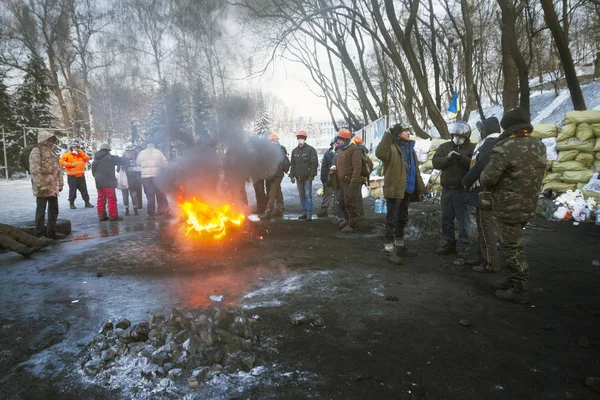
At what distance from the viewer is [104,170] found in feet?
29.7

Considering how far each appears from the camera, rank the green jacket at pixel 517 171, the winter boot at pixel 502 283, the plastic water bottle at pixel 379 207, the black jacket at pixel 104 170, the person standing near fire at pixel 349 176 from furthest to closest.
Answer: the plastic water bottle at pixel 379 207, the black jacket at pixel 104 170, the person standing near fire at pixel 349 176, the winter boot at pixel 502 283, the green jacket at pixel 517 171

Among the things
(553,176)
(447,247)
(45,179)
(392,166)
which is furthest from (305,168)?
(553,176)

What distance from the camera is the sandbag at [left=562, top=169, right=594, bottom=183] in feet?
28.5

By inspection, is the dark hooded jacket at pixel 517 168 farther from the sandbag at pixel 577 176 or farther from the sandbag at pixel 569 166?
the sandbag at pixel 569 166

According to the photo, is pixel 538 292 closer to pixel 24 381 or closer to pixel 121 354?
pixel 121 354

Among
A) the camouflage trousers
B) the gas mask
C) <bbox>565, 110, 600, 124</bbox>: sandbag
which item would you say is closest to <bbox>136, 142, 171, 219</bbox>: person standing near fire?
the gas mask

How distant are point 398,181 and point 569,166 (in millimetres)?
6102

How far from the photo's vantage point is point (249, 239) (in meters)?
6.62

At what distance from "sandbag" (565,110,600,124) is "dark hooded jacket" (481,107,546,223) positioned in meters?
6.63

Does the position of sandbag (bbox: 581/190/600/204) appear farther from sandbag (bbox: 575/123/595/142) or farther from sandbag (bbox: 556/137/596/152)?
sandbag (bbox: 575/123/595/142)

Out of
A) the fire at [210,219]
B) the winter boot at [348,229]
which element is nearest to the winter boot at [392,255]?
the winter boot at [348,229]

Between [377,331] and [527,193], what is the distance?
226 cm

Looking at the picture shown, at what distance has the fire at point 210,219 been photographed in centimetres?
686

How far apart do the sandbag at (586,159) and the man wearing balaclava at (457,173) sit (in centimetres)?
542
